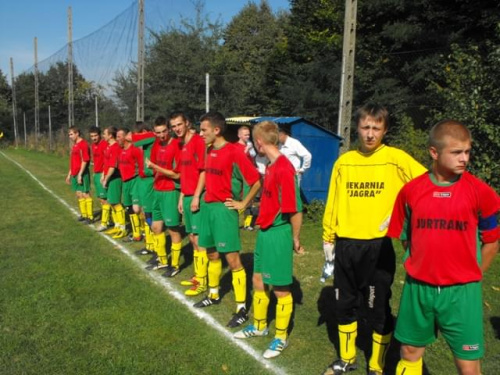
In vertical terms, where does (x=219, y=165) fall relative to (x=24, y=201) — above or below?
above

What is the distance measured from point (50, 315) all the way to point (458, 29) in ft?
55.9

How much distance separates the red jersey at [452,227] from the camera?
250cm

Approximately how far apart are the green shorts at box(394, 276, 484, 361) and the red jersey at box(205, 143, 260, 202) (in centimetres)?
224

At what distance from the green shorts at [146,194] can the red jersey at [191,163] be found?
5.30 ft

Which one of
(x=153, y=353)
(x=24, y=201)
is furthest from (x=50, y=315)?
(x=24, y=201)

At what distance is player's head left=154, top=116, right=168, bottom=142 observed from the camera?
19.6 feet

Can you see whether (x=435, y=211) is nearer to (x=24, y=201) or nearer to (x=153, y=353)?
(x=153, y=353)

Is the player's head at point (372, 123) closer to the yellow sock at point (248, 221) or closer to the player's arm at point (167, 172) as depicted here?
the player's arm at point (167, 172)

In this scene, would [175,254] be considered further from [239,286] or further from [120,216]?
[120,216]

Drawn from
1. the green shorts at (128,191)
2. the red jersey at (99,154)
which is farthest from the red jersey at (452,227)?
the red jersey at (99,154)

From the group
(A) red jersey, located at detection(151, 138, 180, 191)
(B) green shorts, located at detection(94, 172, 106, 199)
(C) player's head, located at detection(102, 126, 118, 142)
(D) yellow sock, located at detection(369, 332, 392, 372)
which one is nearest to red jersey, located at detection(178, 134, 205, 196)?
(A) red jersey, located at detection(151, 138, 180, 191)

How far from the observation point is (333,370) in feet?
11.5

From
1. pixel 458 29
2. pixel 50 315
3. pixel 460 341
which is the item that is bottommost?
pixel 50 315

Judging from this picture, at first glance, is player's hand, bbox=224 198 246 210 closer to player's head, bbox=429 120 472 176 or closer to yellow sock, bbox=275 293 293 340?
yellow sock, bbox=275 293 293 340
